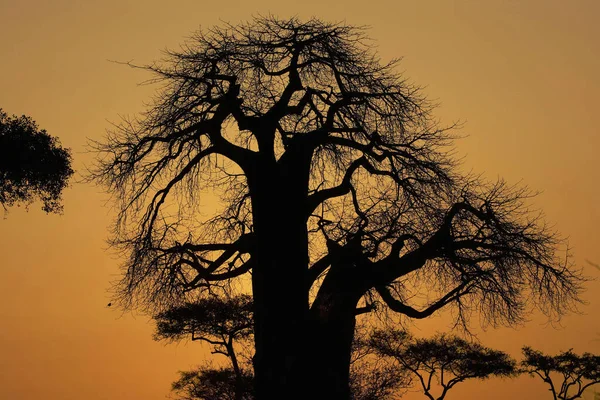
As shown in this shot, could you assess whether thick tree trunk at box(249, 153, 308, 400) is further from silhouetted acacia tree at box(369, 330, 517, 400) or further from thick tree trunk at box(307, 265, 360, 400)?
silhouetted acacia tree at box(369, 330, 517, 400)

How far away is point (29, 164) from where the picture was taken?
68.6 ft

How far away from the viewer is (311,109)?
1488 cm

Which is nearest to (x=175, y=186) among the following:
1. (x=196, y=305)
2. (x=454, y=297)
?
(x=454, y=297)

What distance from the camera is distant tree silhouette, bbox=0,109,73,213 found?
20.8 meters

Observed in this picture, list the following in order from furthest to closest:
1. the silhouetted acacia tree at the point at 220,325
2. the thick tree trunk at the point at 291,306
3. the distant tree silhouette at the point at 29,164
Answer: the silhouetted acacia tree at the point at 220,325
the distant tree silhouette at the point at 29,164
the thick tree trunk at the point at 291,306

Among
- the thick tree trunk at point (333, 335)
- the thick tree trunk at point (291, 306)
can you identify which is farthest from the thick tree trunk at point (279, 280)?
the thick tree trunk at point (333, 335)

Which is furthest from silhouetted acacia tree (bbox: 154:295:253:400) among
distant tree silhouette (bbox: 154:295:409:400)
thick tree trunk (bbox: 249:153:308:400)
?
thick tree trunk (bbox: 249:153:308:400)

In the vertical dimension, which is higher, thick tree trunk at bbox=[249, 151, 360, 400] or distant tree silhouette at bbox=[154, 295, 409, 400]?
distant tree silhouette at bbox=[154, 295, 409, 400]

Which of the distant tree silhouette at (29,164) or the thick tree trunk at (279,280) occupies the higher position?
the distant tree silhouette at (29,164)

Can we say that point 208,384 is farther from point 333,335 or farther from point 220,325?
point 333,335

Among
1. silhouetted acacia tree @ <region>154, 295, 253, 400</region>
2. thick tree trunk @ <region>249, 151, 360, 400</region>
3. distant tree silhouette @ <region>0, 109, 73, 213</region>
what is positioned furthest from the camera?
silhouetted acacia tree @ <region>154, 295, 253, 400</region>

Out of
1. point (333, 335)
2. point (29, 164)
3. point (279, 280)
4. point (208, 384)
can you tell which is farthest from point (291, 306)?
point (208, 384)

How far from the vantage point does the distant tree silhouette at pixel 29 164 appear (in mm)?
20750

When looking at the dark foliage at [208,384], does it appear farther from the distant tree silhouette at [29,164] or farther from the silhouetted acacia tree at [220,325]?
the distant tree silhouette at [29,164]
